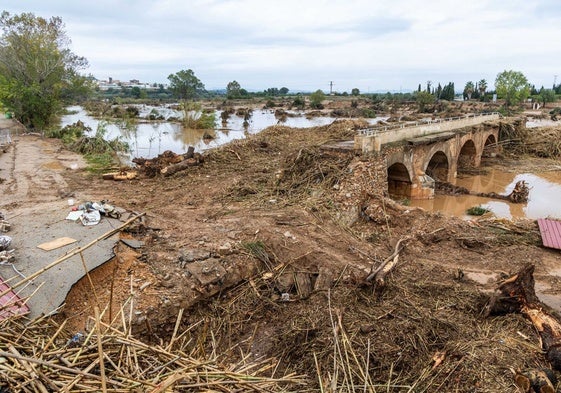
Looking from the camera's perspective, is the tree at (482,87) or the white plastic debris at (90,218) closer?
the white plastic debris at (90,218)

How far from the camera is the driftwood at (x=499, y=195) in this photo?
1495 cm

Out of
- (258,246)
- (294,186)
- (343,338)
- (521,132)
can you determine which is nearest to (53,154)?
(294,186)

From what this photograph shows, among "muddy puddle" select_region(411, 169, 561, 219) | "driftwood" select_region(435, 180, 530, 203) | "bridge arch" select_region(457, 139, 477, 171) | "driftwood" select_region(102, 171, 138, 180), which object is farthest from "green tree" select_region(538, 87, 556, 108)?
"driftwood" select_region(102, 171, 138, 180)

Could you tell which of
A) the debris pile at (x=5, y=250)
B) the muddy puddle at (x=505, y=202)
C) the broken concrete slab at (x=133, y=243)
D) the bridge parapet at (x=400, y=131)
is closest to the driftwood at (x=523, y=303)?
the broken concrete slab at (x=133, y=243)

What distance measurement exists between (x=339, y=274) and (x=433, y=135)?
37.5ft

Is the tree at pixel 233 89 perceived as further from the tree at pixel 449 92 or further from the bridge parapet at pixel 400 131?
the bridge parapet at pixel 400 131

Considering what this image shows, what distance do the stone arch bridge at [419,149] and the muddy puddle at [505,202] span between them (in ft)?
2.78

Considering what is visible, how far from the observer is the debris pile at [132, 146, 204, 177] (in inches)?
519

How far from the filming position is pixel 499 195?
15.8 meters

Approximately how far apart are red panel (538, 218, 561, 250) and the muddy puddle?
325 centimetres

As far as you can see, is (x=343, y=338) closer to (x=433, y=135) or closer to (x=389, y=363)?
(x=389, y=363)

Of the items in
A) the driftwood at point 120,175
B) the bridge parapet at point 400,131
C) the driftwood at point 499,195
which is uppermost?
the bridge parapet at point 400,131

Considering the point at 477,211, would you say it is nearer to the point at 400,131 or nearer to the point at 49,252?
the point at 400,131

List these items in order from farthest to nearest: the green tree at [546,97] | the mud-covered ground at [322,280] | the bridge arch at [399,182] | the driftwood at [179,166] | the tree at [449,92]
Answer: the tree at [449,92] → the green tree at [546,97] → the bridge arch at [399,182] → the driftwood at [179,166] → the mud-covered ground at [322,280]
